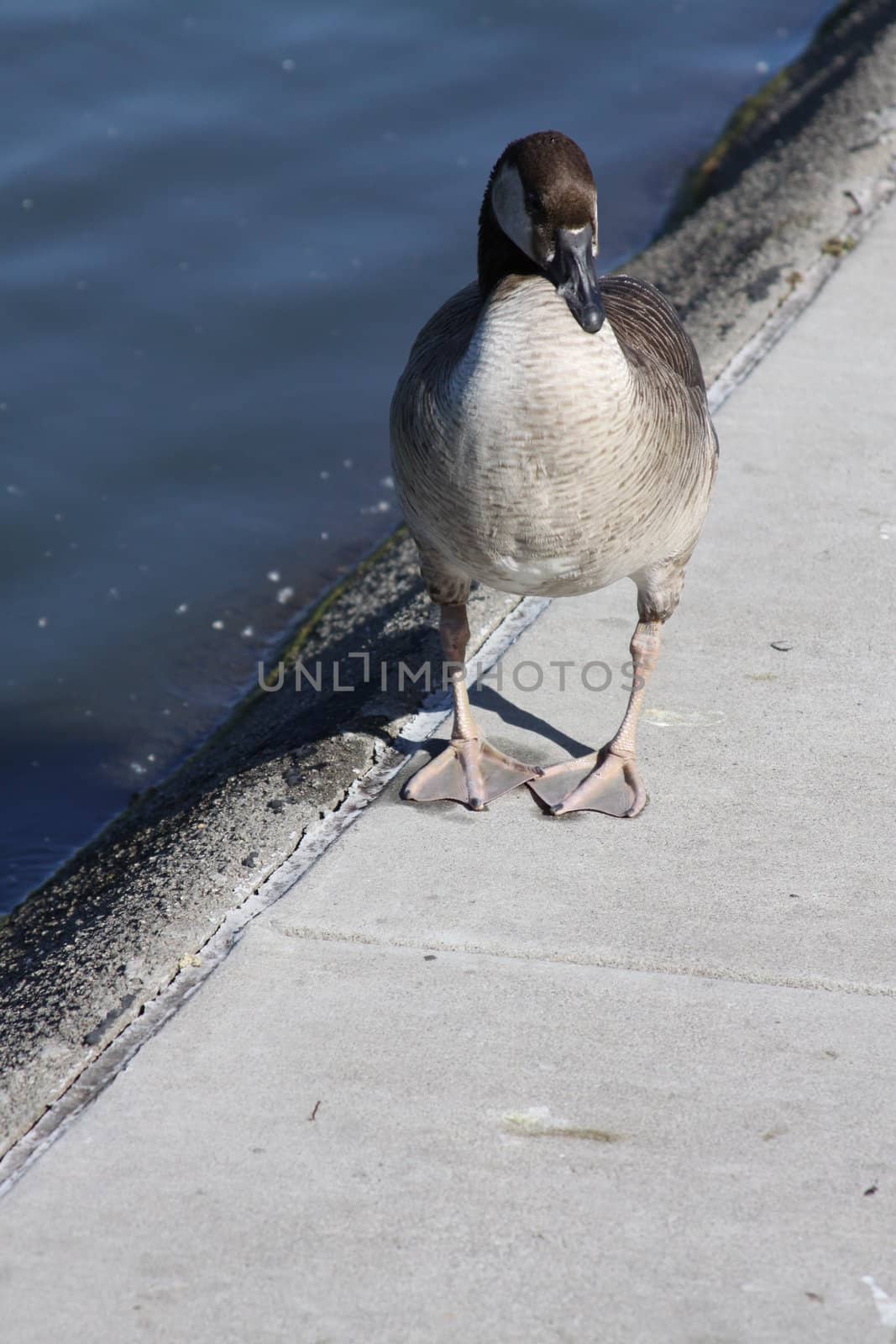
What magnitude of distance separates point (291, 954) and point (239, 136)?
880cm

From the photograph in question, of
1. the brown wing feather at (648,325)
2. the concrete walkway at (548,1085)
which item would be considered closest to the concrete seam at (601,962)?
the concrete walkway at (548,1085)

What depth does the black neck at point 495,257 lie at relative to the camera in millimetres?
3281

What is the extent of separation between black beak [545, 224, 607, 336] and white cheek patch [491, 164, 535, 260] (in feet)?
0.28

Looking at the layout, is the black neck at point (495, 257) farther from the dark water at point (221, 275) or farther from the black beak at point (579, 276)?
the dark water at point (221, 275)

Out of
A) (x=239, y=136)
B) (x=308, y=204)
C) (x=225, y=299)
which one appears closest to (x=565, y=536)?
(x=225, y=299)

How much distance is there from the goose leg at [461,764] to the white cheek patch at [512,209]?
1049 millimetres

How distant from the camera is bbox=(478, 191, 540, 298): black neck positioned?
328cm

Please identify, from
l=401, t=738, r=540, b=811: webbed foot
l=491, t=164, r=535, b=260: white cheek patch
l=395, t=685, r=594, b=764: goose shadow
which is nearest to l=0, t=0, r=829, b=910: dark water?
l=395, t=685, r=594, b=764: goose shadow

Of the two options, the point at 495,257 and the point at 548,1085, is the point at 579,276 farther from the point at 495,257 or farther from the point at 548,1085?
the point at 548,1085

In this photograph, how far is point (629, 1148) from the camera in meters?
2.71

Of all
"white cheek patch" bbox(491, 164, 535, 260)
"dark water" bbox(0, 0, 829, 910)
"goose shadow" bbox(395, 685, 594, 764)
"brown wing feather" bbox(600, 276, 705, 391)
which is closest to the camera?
"white cheek patch" bbox(491, 164, 535, 260)

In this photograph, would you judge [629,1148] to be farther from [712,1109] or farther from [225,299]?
[225,299]

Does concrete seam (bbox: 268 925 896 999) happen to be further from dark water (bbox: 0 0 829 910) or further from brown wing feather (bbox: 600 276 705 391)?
dark water (bbox: 0 0 829 910)

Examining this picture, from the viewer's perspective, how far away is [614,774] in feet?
12.5
